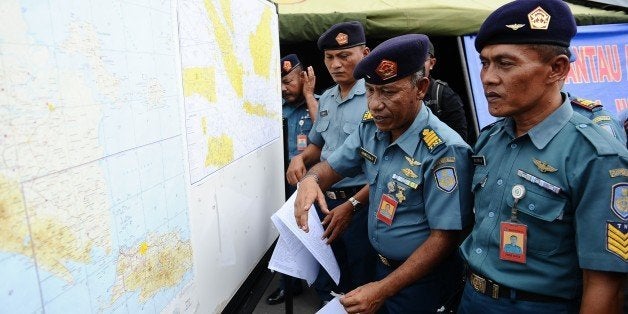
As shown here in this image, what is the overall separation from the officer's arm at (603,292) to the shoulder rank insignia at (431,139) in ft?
2.19

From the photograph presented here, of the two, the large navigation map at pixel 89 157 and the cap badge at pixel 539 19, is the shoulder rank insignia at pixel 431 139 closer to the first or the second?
the cap badge at pixel 539 19

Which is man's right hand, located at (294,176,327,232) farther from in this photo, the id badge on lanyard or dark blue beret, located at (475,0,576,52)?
dark blue beret, located at (475,0,576,52)

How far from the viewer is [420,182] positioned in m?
1.67

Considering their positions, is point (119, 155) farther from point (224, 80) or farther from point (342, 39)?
point (342, 39)

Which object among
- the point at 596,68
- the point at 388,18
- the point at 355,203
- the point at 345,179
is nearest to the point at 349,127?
the point at 345,179

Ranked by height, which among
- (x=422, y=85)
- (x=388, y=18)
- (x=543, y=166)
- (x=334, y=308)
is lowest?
(x=334, y=308)

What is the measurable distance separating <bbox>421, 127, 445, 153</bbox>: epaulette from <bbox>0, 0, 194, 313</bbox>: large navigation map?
966mm

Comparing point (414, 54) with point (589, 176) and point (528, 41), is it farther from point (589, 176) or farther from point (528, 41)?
point (589, 176)

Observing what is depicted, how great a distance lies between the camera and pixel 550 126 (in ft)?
4.11

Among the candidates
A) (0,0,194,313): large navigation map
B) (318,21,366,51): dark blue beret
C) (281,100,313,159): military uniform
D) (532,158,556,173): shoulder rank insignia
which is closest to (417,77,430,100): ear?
(532,158,556,173): shoulder rank insignia

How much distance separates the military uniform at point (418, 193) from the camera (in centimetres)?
156

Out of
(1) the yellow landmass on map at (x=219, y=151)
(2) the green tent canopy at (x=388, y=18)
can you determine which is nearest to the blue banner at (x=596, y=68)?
(2) the green tent canopy at (x=388, y=18)

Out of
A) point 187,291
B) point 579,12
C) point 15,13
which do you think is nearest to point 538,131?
point 187,291

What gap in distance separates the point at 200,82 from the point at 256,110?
61cm
